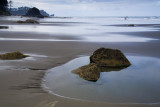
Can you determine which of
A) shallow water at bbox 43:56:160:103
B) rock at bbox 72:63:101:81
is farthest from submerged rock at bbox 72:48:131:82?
rock at bbox 72:63:101:81

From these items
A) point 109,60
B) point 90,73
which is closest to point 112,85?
point 90,73

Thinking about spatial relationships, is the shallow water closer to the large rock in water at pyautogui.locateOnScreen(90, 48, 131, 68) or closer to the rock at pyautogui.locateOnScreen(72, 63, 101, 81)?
the rock at pyautogui.locateOnScreen(72, 63, 101, 81)

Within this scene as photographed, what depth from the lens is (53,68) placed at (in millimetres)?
6168

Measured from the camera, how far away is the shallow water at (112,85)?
3936 millimetres

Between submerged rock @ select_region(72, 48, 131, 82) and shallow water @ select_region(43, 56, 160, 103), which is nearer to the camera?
shallow water @ select_region(43, 56, 160, 103)

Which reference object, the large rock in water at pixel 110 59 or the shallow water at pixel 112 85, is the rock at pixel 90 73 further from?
the large rock in water at pixel 110 59

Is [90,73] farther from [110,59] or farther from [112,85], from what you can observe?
[110,59]

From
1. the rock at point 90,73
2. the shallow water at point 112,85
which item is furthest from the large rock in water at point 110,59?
the rock at point 90,73

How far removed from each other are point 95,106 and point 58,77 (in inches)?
76.3

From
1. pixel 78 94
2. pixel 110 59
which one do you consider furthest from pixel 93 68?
pixel 110 59

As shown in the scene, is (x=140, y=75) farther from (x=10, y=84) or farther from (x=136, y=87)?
(x=10, y=84)

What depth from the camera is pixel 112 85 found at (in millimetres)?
4672

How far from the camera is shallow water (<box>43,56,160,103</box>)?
12.9ft

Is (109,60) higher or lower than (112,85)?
higher
